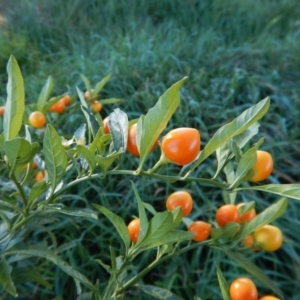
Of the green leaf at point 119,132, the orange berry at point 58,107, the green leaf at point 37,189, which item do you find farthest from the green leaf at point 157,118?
the orange berry at point 58,107

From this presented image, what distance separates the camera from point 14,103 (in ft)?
1.88

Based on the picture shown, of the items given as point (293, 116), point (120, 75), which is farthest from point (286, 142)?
point (120, 75)

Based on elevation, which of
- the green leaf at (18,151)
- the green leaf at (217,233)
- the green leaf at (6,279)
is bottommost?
the green leaf at (217,233)

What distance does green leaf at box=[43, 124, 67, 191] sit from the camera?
56 cm

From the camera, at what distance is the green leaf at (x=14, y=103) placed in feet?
1.86

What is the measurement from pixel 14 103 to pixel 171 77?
60.4 inches

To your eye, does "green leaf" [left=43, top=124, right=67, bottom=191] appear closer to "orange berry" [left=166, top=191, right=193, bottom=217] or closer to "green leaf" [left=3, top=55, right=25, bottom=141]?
"green leaf" [left=3, top=55, right=25, bottom=141]

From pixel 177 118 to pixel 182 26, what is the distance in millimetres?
1029

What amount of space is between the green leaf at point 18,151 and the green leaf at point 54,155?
15 mm

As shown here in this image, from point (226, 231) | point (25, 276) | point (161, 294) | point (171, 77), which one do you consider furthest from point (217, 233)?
point (171, 77)

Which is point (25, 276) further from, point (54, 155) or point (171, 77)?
point (171, 77)

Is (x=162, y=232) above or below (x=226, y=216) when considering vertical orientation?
above

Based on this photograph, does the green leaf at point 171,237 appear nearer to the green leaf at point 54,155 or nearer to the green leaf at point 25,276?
the green leaf at point 54,155

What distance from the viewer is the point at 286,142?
5.87ft
